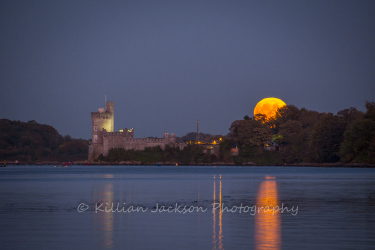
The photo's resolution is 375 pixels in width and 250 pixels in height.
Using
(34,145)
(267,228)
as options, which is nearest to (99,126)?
(34,145)

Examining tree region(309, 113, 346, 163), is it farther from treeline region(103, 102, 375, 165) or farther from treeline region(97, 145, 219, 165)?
treeline region(97, 145, 219, 165)

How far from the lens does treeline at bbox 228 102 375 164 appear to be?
71.4m

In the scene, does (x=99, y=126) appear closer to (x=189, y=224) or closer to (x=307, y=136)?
(x=307, y=136)

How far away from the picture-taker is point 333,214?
65.1ft

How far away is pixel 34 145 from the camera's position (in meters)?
140

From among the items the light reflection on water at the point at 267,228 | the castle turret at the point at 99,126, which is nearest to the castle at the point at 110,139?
the castle turret at the point at 99,126

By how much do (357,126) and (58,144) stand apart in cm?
9488

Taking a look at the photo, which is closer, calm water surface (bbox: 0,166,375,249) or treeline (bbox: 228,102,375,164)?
calm water surface (bbox: 0,166,375,249)

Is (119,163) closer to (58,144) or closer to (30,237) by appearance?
(58,144)

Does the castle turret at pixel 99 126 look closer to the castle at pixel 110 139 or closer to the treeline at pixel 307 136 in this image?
the castle at pixel 110 139

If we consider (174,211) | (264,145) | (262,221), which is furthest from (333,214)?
(264,145)

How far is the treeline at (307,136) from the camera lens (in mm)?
71375

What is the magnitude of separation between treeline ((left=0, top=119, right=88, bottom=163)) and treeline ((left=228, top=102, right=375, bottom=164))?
147 feet

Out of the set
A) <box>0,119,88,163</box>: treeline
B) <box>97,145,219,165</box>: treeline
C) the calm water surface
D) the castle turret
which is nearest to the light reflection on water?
the calm water surface
